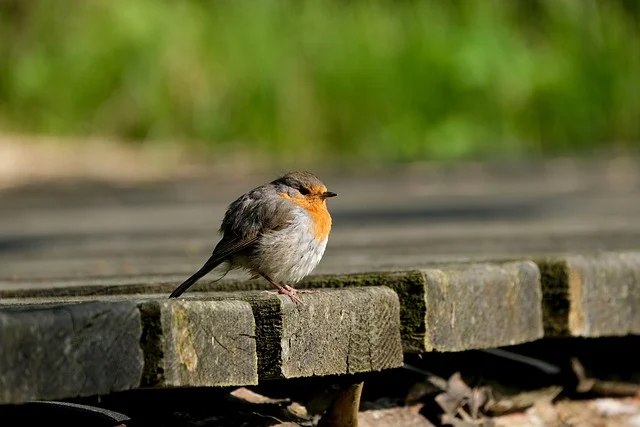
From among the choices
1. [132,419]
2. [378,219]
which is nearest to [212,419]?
[132,419]

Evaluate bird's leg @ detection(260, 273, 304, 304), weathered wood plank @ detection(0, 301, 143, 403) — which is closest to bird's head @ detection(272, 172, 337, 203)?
bird's leg @ detection(260, 273, 304, 304)

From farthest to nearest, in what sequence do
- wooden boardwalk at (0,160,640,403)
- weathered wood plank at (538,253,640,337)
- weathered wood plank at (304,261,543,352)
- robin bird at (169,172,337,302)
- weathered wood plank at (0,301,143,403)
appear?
weathered wood plank at (538,253,640,337) → robin bird at (169,172,337,302) → weathered wood plank at (304,261,543,352) → wooden boardwalk at (0,160,640,403) → weathered wood plank at (0,301,143,403)

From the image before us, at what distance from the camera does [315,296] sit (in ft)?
9.79

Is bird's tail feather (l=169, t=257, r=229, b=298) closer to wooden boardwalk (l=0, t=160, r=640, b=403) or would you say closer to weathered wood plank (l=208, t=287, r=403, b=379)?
wooden boardwalk (l=0, t=160, r=640, b=403)

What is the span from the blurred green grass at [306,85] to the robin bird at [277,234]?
26.8 feet

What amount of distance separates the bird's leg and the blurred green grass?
27.9 feet

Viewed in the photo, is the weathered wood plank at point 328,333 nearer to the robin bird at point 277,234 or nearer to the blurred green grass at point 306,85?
the robin bird at point 277,234

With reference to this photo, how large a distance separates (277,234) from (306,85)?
8949mm

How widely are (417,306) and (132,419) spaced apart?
77 centimetres

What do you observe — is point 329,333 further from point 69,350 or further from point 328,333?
point 69,350

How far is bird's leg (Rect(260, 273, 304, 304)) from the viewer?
2.90m

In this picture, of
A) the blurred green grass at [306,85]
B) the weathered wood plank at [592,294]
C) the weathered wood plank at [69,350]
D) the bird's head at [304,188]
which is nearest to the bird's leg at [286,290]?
the bird's head at [304,188]

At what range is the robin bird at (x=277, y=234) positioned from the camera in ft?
11.7

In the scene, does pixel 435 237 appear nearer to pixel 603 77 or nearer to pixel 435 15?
pixel 603 77
